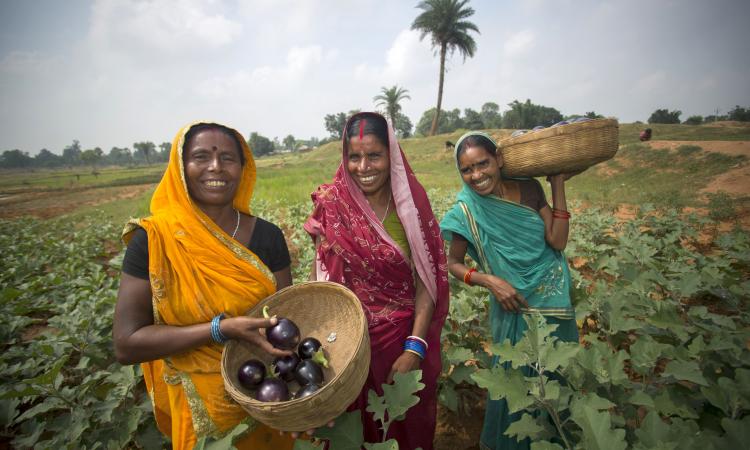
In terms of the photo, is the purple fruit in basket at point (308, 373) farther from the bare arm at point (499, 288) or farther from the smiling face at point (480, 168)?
the smiling face at point (480, 168)

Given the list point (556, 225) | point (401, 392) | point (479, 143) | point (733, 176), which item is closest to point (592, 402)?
point (401, 392)

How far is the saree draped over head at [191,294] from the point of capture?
5.28 ft

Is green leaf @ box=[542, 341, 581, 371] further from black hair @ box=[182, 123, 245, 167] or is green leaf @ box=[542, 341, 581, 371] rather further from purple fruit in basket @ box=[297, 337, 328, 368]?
black hair @ box=[182, 123, 245, 167]

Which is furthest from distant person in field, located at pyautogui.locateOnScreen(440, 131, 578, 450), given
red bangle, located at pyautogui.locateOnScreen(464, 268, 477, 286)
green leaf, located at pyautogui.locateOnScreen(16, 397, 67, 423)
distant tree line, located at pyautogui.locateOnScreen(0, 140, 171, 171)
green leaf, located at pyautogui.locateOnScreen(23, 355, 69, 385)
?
distant tree line, located at pyautogui.locateOnScreen(0, 140, 171, 171)

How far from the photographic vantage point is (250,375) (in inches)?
60.6

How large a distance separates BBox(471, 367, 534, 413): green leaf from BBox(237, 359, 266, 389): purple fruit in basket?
0.95 meters

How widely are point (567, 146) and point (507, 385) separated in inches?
53.4

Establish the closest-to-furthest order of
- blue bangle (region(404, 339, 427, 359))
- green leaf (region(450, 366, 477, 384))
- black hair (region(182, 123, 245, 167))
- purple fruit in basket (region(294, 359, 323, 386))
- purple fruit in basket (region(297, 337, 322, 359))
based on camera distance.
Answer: purple fruit in basket (region(294, 359, 323, 386)) → purple fruit in basket (region(297, 337, 322, 359)) → black hair (region(182, 123, 245, 167)) → blue bangle (region(404, 339, 427, 359)) → green leaf (region(450, 366, 477, 384))

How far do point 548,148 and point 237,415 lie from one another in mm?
2197

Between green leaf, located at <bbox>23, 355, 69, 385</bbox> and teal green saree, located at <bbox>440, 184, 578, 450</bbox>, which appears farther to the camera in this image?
teal green saree, located at <bbox>440, 184, 578, 450</bbox>

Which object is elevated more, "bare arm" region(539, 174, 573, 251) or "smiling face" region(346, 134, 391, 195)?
"smiling face" region(346, 134, 391, 195)

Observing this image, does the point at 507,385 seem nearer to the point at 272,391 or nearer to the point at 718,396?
the point at 718,396

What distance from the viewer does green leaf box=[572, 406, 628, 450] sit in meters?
0.97

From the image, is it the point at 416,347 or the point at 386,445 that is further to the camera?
the point at 416,347
